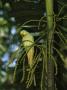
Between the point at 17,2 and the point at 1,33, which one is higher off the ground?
the point at 17,2

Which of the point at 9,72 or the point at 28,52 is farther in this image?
the point at 9,72

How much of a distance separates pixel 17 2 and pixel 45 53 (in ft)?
1.36

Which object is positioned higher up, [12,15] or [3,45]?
[12,15]

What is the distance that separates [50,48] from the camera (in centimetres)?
68

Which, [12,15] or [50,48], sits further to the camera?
[12,15]

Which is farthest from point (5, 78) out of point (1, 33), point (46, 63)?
point (46, 63)

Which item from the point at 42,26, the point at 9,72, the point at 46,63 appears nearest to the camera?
the point at 46,63

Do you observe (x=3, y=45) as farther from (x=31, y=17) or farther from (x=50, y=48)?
(x=50, y=48)

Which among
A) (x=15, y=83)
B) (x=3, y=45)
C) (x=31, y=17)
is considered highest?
(x=31, y=17)

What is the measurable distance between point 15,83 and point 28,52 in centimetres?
33

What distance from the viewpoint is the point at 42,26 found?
885mm

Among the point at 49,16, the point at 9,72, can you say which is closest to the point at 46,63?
the point at 49,16

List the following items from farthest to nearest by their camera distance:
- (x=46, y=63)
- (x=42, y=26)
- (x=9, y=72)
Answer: (x=9, y=72) < (x=42, y=26) < (x=46, y=63)

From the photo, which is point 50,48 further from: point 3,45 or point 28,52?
point 3,45
